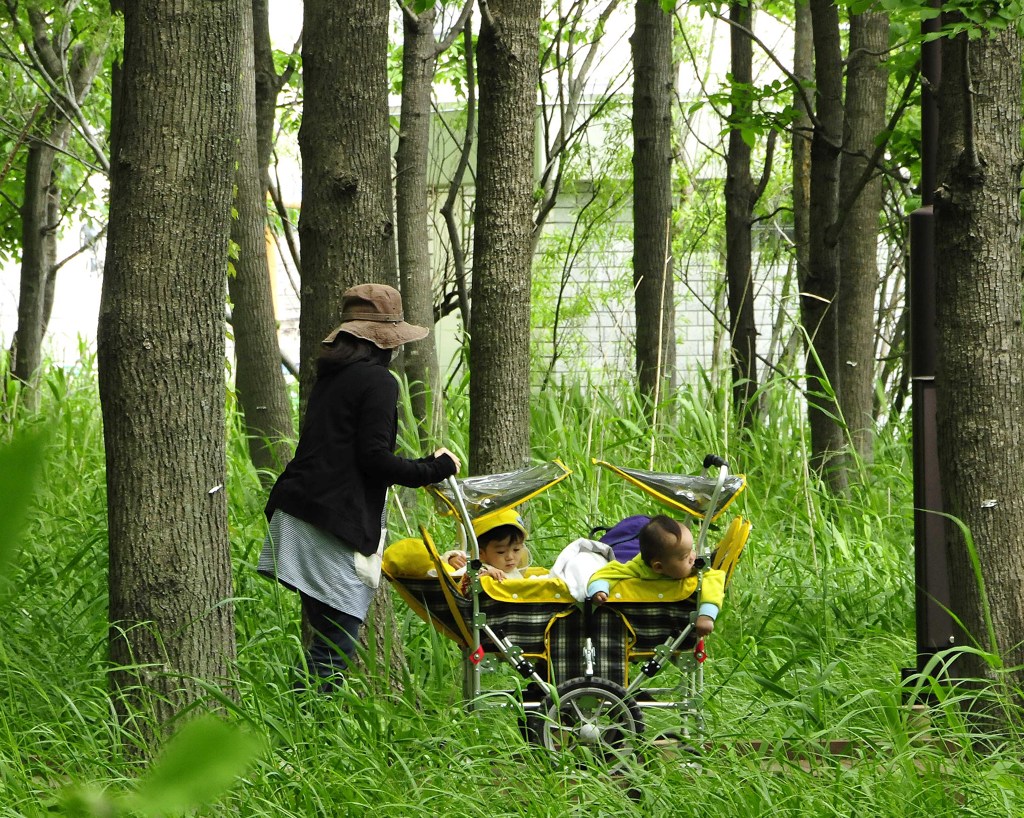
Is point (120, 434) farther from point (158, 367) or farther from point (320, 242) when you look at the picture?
point (320, 242)

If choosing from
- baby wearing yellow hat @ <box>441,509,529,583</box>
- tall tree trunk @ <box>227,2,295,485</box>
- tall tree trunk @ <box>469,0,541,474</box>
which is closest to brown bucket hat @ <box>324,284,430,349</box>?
baby wearing yellow hat @ <box>441,509,529,583</box>

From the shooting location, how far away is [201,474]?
3713mm

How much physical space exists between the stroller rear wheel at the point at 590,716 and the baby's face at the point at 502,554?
63cm

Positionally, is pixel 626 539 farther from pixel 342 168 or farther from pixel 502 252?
pixel 342 168

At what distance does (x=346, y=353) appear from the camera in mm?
4160

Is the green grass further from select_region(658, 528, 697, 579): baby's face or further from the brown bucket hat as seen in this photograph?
the brown bucket hat

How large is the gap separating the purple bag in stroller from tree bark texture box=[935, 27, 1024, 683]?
1.14m

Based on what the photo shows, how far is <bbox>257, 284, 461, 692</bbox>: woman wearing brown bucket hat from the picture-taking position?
160 inches

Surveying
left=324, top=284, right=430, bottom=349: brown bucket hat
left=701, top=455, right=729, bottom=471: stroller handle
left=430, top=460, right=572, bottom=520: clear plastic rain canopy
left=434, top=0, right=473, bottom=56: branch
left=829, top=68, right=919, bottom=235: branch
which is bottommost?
left=430, top=460, right=572, bottom=520: clear plastic rain canopy

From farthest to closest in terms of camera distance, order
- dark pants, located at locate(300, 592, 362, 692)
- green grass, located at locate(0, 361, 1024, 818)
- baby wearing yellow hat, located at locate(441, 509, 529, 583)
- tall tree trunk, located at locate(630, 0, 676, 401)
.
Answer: tall tree trunk, located at locate(630, 0, 676, 401)
baby wearing yellow hat, located at locate(441, 509, 529, 583)
dark pants, located at locate(300, 592, 362, 692)
green grass, located at locate(0, 361, 1024, 818)

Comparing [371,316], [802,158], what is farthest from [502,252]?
[802,158]

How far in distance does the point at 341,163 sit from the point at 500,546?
58.9 inches

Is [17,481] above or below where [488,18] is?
below

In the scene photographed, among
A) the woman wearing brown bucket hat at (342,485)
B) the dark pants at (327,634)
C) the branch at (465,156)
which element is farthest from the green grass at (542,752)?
the branch at (465,156)
